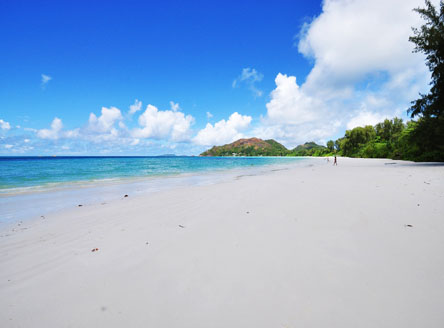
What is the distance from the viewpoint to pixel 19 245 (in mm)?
4434

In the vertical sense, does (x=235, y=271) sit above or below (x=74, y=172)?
below

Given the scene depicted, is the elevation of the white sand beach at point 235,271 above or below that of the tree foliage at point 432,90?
below

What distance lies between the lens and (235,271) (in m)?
2.89

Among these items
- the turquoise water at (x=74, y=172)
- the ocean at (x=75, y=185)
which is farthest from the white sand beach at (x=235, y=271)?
the turquoise water at (x=74, y=172)

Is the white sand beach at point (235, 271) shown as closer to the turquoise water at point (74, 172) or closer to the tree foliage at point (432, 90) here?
the turquoise water at point (74, 172)

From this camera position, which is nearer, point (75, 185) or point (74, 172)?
point (75, 185)

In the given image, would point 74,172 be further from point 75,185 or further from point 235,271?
point 235,271

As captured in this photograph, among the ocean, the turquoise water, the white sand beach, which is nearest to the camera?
the white sand beach

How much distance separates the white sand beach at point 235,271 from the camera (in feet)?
6.89

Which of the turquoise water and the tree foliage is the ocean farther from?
the tree foliage

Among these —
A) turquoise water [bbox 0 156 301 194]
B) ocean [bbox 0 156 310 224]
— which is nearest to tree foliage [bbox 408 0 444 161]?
ocean [bbox 0 156 310 224]

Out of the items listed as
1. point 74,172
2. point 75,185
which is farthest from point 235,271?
point 74,172

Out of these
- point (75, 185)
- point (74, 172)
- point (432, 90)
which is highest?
point (432, 90)

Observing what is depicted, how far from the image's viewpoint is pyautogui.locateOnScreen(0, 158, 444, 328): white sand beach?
6.89 ft
